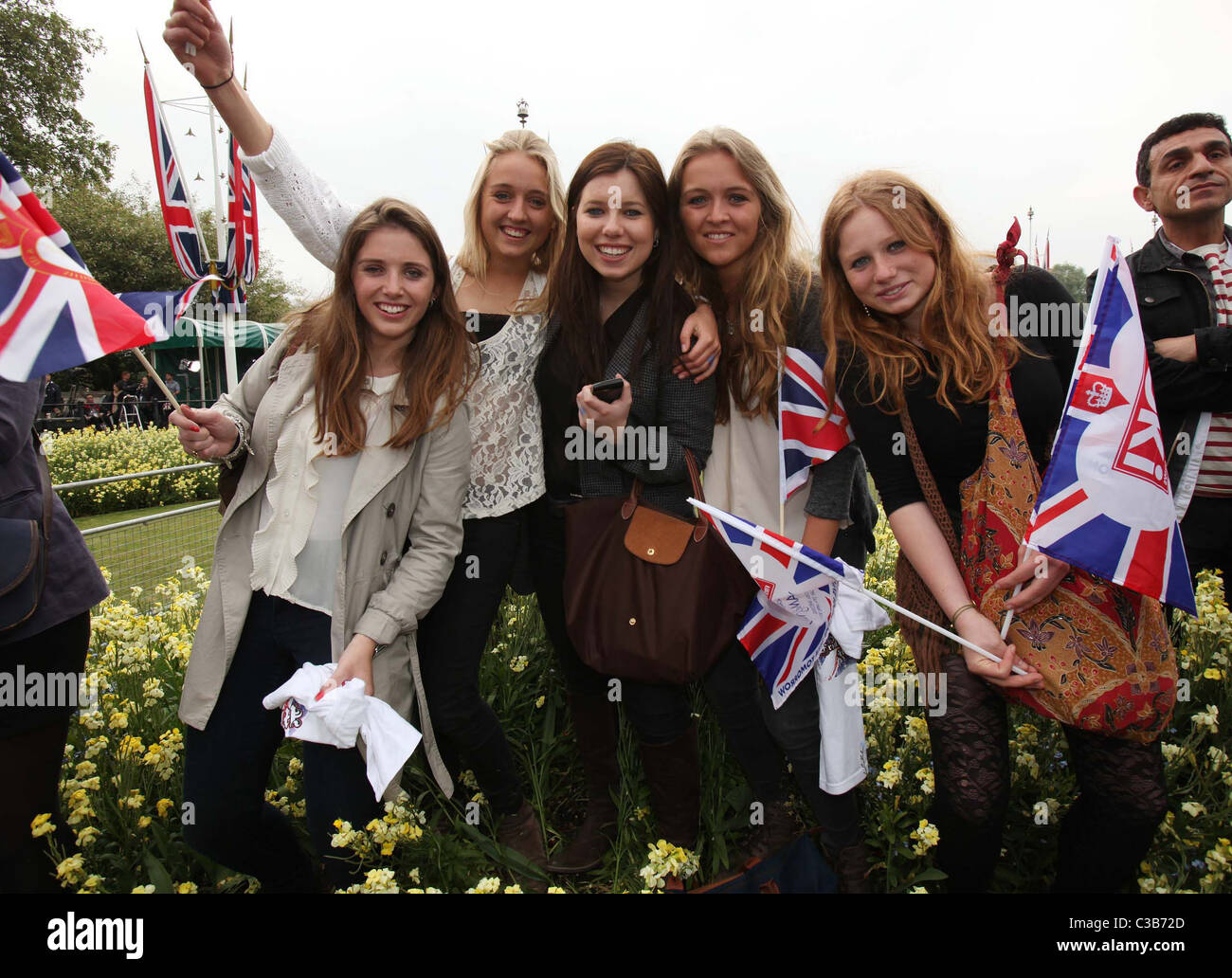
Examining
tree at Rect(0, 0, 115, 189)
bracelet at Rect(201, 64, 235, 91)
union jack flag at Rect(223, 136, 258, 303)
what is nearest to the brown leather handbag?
bracelet at Rect(201, 64, 235, 91)

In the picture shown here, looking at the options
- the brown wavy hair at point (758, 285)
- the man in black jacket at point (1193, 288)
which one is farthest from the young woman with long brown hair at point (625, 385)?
the man in black jacket at point (1193, 288)

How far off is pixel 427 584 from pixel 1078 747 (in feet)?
6.45

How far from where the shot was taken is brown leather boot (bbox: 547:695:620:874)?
111 inches

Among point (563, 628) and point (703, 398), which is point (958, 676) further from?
point (563, 628)

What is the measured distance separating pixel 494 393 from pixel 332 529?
71 centimetres

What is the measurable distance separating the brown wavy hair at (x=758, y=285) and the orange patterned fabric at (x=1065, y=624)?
2.30 ft

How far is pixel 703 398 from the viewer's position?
257 cm

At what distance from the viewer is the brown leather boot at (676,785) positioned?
103 inches

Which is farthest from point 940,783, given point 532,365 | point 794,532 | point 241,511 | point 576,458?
point 241,511

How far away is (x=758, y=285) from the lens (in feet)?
8.54

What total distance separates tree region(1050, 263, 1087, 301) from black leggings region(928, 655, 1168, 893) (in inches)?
48.0

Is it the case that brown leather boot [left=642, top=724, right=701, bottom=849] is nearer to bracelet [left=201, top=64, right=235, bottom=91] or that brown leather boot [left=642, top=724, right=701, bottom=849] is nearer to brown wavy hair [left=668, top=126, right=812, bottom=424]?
brown wavy hair [left=668, top=126, right=812, bottom=424]

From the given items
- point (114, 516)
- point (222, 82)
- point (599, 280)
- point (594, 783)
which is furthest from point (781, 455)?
point (114, 516)

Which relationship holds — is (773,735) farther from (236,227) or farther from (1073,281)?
(1073,281)
